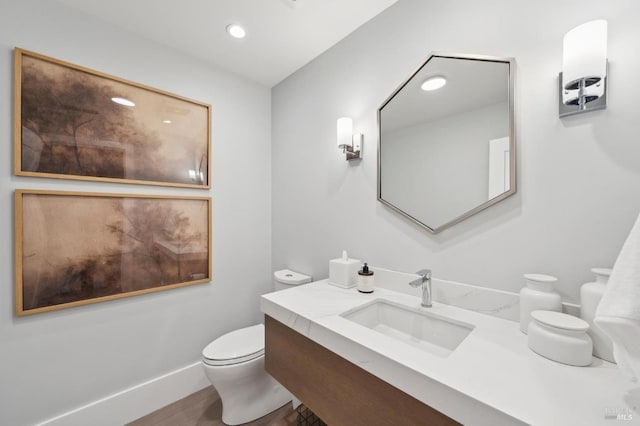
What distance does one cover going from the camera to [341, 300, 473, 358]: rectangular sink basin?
39.1 inches

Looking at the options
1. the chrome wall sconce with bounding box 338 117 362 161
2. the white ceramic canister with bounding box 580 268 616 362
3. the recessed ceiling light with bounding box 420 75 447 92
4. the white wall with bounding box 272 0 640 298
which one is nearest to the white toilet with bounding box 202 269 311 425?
the white wall with bounding box 272 0 640 298

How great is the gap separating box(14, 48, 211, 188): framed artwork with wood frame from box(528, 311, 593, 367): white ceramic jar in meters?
1.98

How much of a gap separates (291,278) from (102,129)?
4.98 feet

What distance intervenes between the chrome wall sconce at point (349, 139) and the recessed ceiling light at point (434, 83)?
0.43m

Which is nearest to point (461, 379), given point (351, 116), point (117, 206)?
point (351, 116)

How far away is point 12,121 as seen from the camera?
1237 mm

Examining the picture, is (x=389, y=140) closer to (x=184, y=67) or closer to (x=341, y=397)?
(x=341, y=397)

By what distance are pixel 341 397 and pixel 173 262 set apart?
146cm

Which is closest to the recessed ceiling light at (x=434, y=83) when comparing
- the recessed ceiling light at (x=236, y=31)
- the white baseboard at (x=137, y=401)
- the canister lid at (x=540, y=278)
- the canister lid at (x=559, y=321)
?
the canister lid at (x=540, y=278)

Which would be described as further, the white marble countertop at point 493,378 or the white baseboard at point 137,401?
the white baseboard at point 137,401

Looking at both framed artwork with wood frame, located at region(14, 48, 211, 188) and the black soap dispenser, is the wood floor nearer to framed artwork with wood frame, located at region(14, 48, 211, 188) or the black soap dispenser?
the black soap dispenser

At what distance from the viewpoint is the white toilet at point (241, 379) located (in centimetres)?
139

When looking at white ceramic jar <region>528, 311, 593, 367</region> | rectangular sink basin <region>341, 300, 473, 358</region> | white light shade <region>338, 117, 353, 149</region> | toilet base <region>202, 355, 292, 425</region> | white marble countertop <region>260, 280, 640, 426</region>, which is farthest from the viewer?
white light shade <region>338, 117, 353, 149</region>

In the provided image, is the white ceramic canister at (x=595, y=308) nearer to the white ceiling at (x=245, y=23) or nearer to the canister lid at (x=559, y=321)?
the canister lid at (x=559, y=321)
